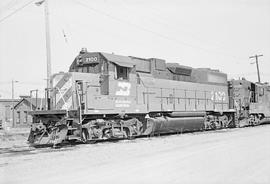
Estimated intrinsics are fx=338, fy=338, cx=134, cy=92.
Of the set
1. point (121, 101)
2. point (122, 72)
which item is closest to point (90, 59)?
point (122, 72)

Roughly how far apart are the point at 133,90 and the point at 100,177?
8.50 m

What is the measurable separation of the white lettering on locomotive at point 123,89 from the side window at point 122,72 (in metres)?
0.27

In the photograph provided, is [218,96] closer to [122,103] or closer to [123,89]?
[123,89]

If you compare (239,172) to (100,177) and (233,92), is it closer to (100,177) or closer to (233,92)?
(100,177)

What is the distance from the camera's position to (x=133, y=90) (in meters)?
14.6

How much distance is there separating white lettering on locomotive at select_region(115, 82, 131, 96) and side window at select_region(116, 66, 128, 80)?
275 millimetres

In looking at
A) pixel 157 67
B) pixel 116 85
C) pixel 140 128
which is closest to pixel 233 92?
pixel 157 67

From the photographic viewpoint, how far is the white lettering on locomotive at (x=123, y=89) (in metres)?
13.8

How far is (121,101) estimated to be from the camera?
13844 millimetres

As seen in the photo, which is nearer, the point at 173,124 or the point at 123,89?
the point at 123,89

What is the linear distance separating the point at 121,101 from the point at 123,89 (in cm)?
53

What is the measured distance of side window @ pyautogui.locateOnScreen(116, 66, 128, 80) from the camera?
14.0m

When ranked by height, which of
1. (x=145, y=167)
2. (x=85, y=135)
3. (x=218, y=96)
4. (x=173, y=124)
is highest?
(x=218, y=96)

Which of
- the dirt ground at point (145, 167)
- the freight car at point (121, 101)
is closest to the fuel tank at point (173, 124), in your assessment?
the freight car at point (121, 101)
